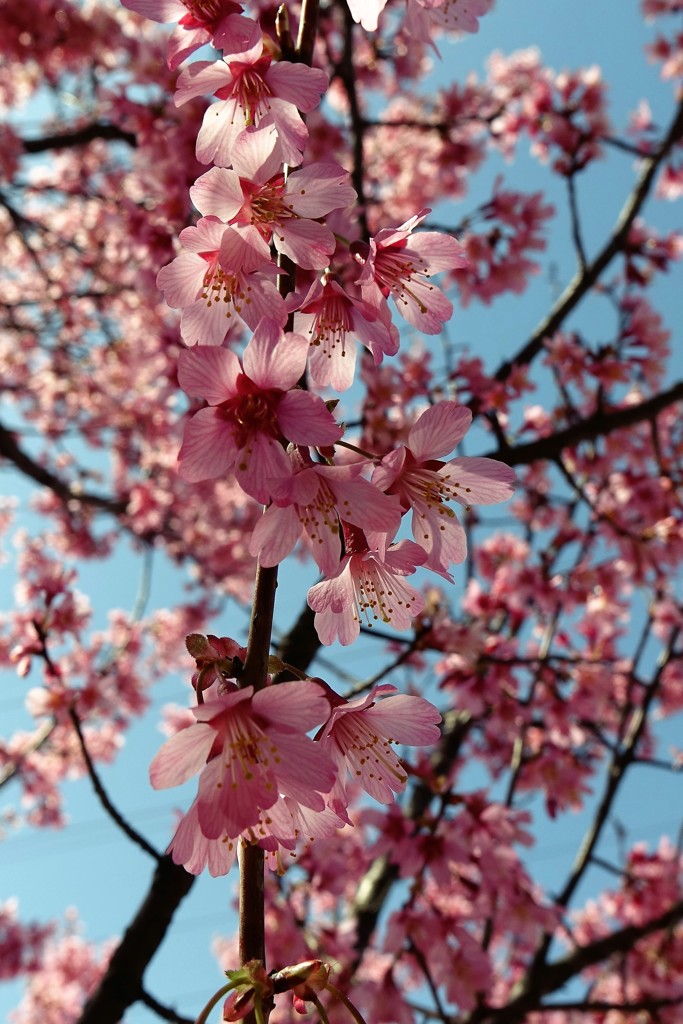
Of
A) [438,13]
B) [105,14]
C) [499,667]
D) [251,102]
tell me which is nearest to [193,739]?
[251,102]

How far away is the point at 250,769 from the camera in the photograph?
2.61ft

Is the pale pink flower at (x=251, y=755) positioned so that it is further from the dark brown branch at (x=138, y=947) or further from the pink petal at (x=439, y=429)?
the dark brown branch at (x=138, y=947)

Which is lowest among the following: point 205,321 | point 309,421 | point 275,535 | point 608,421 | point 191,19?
point 275,535

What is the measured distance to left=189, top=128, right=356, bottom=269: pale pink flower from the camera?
0.98 m

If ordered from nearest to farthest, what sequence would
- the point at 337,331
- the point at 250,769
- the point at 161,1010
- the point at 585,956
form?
1. the point at 250,769
2. the point at 337,331
3. the point at 161,1010
4. the point at 585,956

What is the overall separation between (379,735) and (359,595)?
20 centimetres

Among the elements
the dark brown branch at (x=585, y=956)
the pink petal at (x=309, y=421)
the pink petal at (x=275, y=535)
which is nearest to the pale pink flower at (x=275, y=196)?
the pink petal at (x=309, y=421)

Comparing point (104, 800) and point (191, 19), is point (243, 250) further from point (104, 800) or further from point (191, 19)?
point (104, 800)

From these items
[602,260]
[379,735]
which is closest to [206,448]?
[379,735]

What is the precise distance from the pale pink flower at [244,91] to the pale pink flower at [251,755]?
2.42 ft

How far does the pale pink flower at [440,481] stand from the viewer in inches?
38.5

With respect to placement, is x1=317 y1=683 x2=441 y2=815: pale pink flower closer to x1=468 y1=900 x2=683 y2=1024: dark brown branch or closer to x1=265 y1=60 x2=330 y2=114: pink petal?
x1=265 y1=60 x2=330 y2=114: pink petal

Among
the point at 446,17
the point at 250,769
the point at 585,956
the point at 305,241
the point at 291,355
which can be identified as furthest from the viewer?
the point at 585,956

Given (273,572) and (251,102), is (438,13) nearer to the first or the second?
(251,102)
